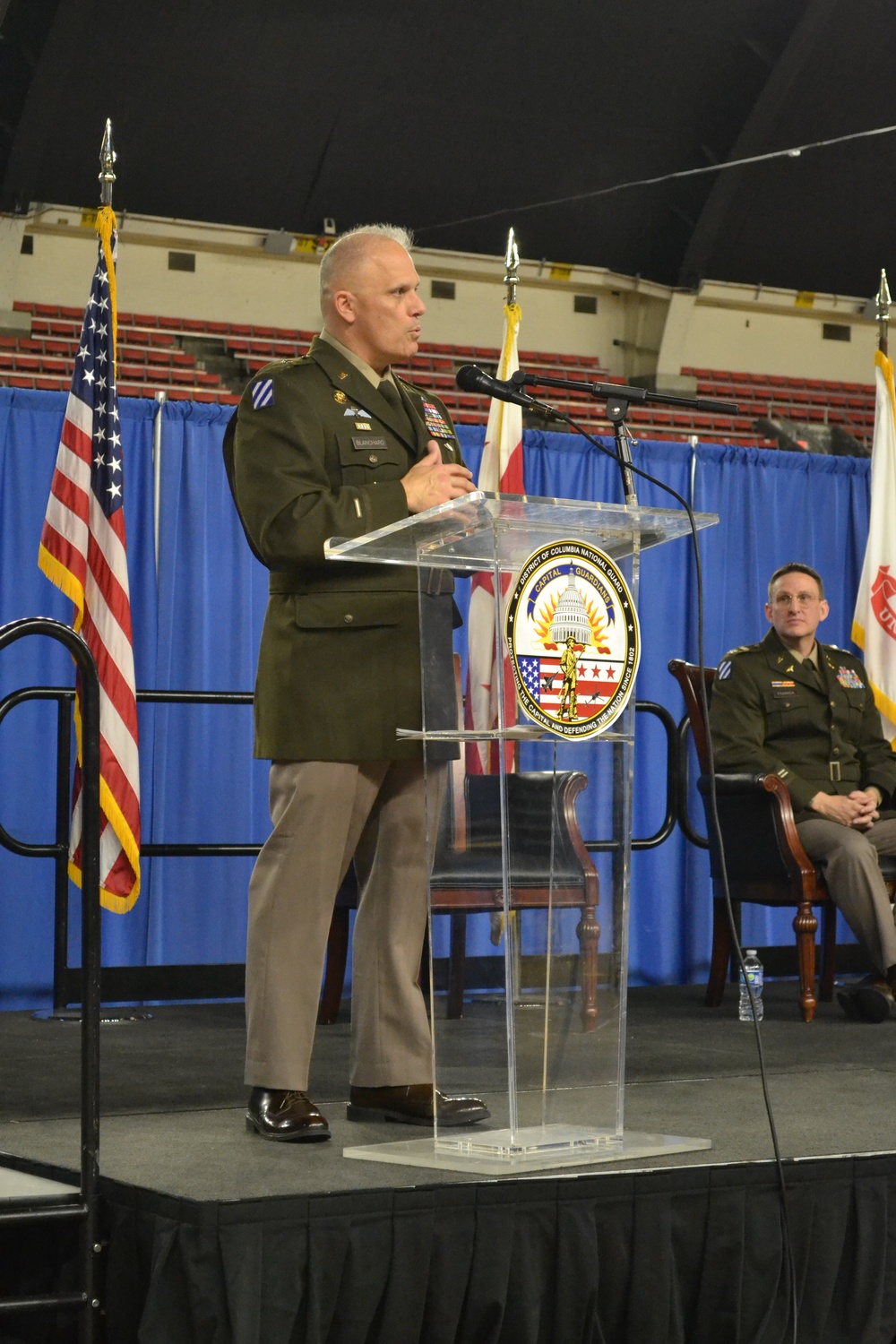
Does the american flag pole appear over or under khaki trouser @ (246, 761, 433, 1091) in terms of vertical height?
over

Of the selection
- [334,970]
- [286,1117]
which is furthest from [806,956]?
[286,1117]

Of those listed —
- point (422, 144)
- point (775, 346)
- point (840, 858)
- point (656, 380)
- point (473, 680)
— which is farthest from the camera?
point (775, 346)

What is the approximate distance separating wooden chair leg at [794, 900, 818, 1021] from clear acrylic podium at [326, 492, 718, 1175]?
85.1 inches

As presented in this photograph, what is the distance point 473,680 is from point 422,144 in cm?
1032

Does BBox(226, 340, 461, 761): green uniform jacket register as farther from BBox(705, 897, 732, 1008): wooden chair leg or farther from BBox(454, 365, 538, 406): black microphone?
BBox(705, 897, 732, 1008): wooden chair leg

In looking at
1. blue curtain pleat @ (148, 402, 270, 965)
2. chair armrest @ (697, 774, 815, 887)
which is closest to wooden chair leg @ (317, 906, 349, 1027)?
blue curtain pleat @ (148, 402, 270, 965)

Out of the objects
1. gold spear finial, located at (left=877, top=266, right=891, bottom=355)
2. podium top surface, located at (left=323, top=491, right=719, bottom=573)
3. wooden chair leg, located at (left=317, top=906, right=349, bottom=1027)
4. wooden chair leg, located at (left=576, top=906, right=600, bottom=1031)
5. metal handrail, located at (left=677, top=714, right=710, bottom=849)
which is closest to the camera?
podium top surface, located at (left=323, top=491, right=719, bottom=573)

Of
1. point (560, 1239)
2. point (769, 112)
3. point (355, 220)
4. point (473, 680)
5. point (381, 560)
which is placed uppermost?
point (769, 112)

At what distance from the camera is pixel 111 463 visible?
4645 millimetres

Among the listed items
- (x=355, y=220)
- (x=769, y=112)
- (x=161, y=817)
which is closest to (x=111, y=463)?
(x=161, y=817)

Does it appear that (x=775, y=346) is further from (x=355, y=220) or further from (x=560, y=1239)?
(x=560, y=1239)

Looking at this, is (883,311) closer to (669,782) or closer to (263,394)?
(669,782)

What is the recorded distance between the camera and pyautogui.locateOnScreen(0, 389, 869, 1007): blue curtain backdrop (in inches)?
193

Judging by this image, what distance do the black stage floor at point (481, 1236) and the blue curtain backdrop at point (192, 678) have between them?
224cm
